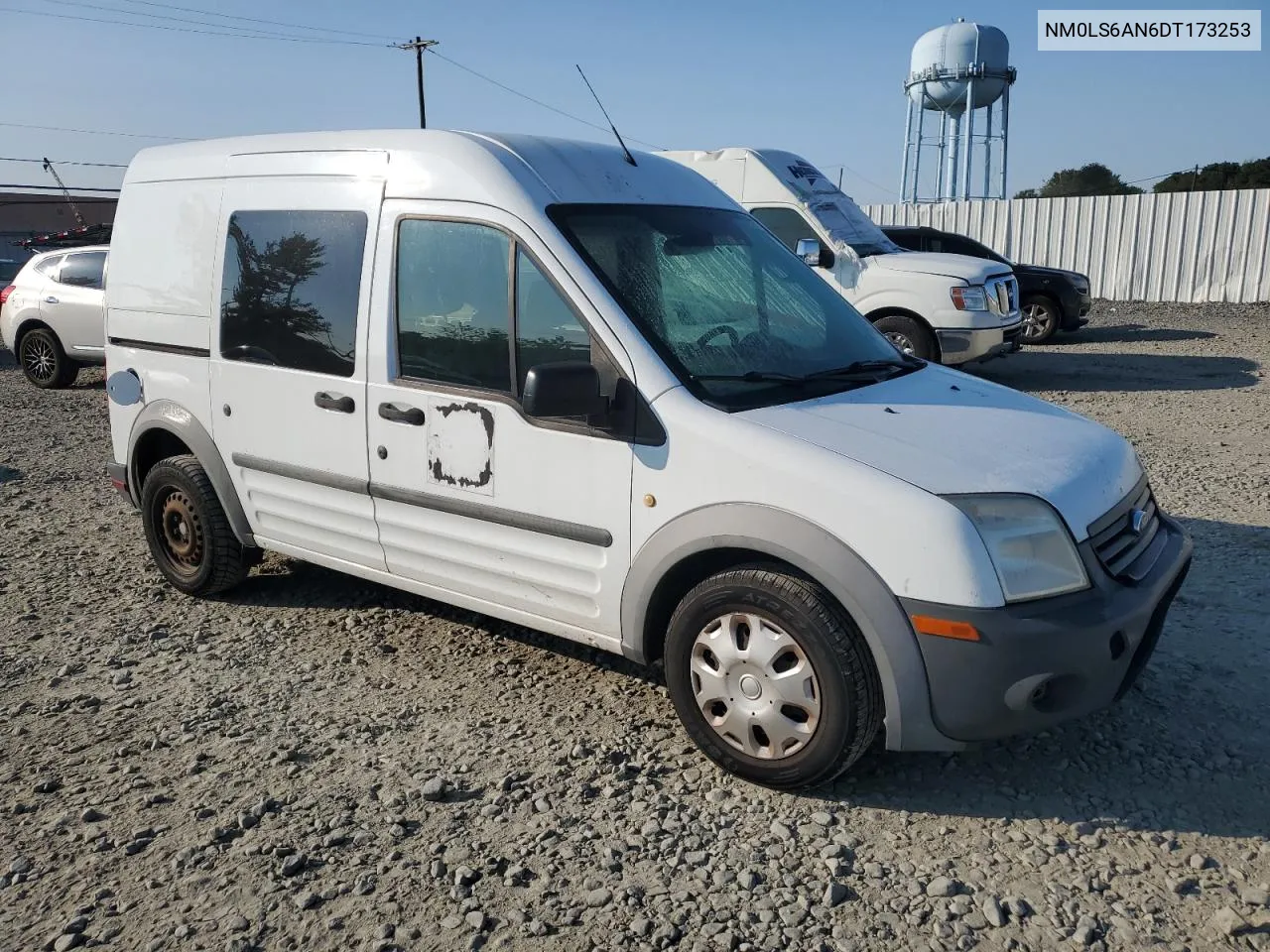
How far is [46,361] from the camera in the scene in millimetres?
12484

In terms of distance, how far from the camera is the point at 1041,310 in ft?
49.5

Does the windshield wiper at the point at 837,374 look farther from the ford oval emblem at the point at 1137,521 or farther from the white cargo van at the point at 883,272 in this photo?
the white cargo van at the point at 883,272

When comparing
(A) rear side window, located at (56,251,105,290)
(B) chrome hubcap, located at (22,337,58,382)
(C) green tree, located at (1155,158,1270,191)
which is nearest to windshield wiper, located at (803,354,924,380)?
(A) rear side window, located at (56,251,105,290)

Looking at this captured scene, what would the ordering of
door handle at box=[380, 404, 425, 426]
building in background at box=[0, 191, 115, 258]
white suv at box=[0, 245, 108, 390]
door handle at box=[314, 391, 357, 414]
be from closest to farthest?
1. door handle at box=[380, 404, 425, 426]
2. door handle at box=[314, 391, 357, 414]
3. white suv at box=[0, 245, 108, 390]
4. building in background at box=[0, 191, 115, 258]

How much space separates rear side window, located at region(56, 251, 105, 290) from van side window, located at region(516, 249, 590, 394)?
10302 millimetres

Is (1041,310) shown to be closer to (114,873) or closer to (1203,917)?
(1203,917)

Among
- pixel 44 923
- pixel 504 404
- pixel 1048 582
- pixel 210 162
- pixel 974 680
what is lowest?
pixel 44 923

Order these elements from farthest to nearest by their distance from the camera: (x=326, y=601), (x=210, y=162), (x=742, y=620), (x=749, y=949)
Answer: (x=326, y=601) → (x=210, y=162) → (x=742, y=620) → (x=749, y=949)

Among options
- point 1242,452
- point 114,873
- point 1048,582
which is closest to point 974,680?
point 1048,582

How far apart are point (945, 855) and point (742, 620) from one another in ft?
2.93

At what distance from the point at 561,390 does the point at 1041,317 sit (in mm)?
13411

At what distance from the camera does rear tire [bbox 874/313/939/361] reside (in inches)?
420

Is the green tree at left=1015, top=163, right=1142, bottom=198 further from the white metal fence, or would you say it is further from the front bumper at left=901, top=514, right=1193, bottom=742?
the front bumper at left=901, top=514, right=1193, bottom=742

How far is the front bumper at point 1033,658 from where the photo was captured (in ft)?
9.71
